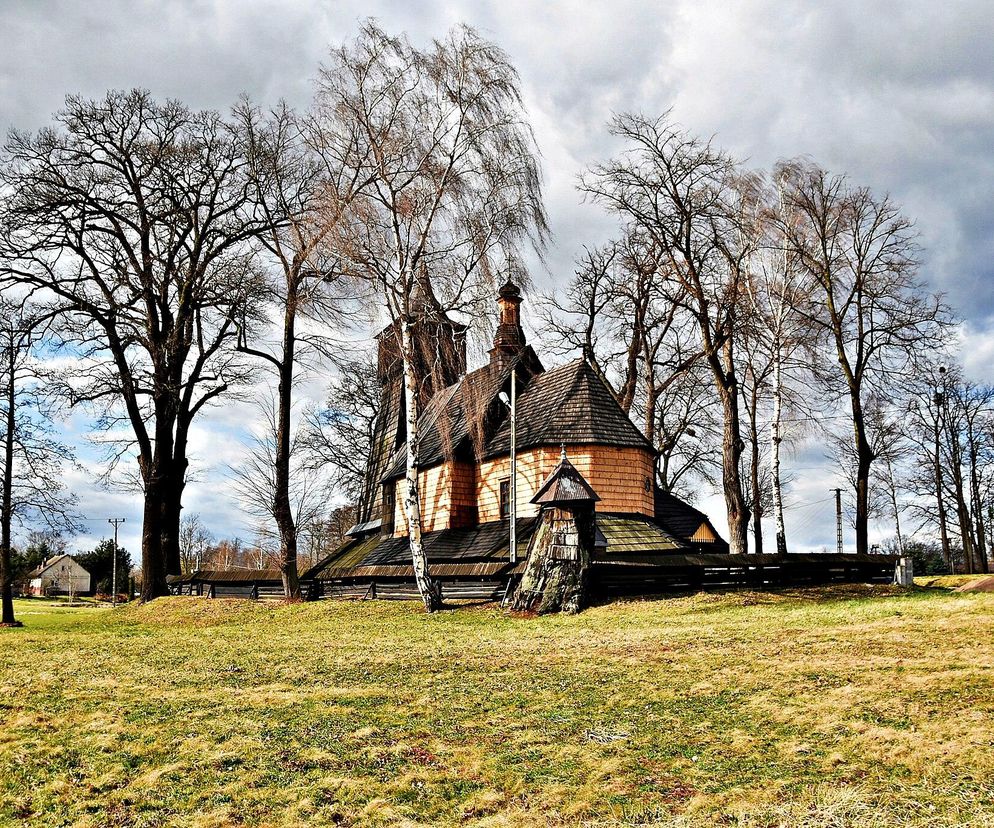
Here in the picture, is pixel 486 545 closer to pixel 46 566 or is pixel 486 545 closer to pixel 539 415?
pixel 539 415

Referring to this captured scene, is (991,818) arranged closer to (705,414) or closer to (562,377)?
(562,377)

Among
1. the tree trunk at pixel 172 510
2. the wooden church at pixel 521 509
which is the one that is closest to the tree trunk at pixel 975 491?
the wooden church at pixel 521 509

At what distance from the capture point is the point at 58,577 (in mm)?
82500

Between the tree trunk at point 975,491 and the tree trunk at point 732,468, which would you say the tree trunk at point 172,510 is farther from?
the tree trunk at point 975,491

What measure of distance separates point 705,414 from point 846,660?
2845 centimetres

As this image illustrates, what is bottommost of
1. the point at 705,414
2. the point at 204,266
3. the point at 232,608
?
the point at 232,608

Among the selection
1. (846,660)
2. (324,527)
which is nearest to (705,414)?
(324,527)

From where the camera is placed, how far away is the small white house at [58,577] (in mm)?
78906

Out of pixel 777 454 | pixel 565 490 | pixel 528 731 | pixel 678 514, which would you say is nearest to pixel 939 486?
pixel 678 514

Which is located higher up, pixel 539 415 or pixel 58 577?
pixel 539 415

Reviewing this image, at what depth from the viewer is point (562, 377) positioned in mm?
28422

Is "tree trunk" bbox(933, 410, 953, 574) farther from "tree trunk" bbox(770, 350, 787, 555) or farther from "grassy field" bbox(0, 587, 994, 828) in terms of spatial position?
"grassy field" bbox(0, 587, 994, 828)

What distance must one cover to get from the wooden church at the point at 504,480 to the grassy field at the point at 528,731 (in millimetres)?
7103

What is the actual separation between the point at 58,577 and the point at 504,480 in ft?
242
